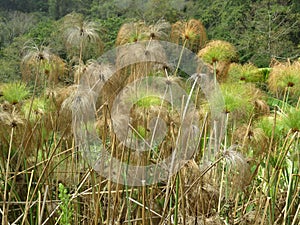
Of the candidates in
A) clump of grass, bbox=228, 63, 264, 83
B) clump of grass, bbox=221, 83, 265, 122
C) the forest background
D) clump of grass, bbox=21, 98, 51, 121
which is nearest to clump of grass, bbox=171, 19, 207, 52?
clump of grass, bbox=228, 63, 264, 83

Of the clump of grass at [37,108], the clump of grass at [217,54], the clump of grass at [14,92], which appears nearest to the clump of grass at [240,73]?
the clump of grass at [217,54]

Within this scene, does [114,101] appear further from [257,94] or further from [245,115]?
[257,94]

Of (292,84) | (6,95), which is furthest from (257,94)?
(6,95)

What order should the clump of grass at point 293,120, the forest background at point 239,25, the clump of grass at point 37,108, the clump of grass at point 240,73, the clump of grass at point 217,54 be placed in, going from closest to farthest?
the clump of grass at point 293,120 → the clump of grass at point 37,108 → the clump of grass at point 217,54 → the clump of grass at point 240,73 → the forest background at point 239,25

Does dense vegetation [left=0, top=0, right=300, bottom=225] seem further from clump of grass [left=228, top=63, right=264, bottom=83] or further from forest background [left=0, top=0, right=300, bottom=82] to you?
forest background [left=0, top=0, right=300, bottom=82]

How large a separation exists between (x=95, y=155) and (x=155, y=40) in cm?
55

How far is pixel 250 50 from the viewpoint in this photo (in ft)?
49.5

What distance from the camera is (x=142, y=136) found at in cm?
161

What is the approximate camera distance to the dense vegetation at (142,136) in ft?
4.57

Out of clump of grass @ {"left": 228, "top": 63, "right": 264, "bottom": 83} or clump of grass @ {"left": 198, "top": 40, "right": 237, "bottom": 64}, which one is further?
clump of grass @ {"left": 228, "top": 63, "right": 264, "bottom": 83}

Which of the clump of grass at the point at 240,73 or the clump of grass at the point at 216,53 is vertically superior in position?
the clump of grass at the point at 216,53

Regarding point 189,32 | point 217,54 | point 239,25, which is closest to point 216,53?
point 217,54

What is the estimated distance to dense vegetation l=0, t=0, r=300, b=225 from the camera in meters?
1.39

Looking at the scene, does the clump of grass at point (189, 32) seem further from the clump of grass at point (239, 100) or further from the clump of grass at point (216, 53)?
the clump of grass at point (239, 100)
